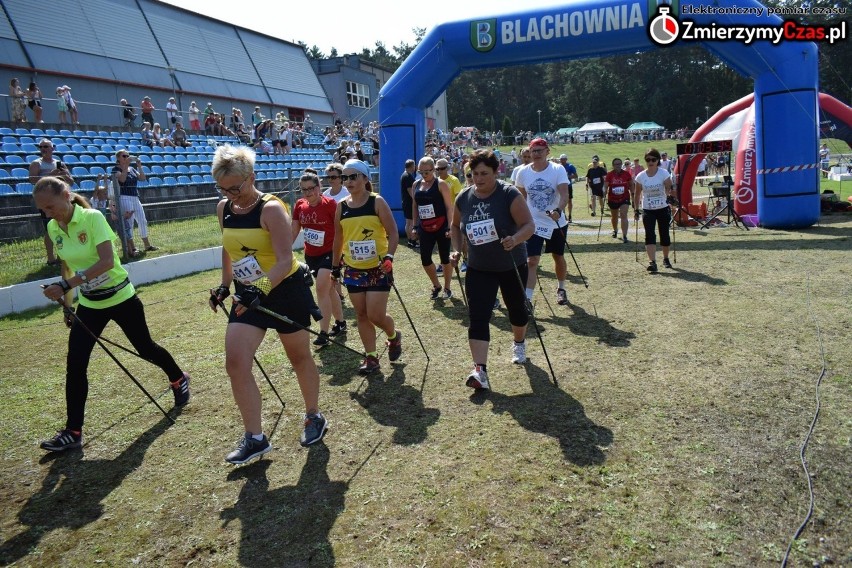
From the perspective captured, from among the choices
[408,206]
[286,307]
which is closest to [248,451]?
[286,307]

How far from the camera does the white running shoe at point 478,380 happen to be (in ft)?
16.0

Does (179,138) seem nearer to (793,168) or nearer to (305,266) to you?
(793,168)

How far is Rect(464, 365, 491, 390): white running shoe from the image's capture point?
488 cm

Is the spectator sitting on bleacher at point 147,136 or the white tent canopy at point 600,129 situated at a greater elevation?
the white tent canopy at point 600,129

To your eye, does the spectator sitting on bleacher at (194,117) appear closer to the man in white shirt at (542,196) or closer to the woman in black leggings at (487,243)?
the man in white shirt at (542,196)

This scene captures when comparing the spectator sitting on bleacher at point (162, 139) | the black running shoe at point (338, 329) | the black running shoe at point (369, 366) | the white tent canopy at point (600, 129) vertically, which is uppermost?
the white tent canopy at point (600, 129)

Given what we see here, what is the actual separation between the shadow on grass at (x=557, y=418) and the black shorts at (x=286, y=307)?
1662 millimetres

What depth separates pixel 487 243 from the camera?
4824mm

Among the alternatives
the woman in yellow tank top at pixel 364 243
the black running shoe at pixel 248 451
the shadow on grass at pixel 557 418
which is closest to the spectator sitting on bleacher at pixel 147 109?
the woman in yellow tank top at pixel 364 243

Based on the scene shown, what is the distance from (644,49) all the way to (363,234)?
31.7 ft

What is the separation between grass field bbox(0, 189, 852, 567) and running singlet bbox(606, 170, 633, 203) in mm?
6204

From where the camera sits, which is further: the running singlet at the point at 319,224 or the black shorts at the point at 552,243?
the black shorts at the point at 552,243

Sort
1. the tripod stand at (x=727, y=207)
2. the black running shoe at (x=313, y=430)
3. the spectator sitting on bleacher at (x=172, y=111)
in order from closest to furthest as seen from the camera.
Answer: the black running shoe at (x=313, y=430)
the tripod stand at (x=727, y=207)
the spectator sitting on bleacher at (x=172, y=111)

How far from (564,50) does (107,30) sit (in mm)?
21891
